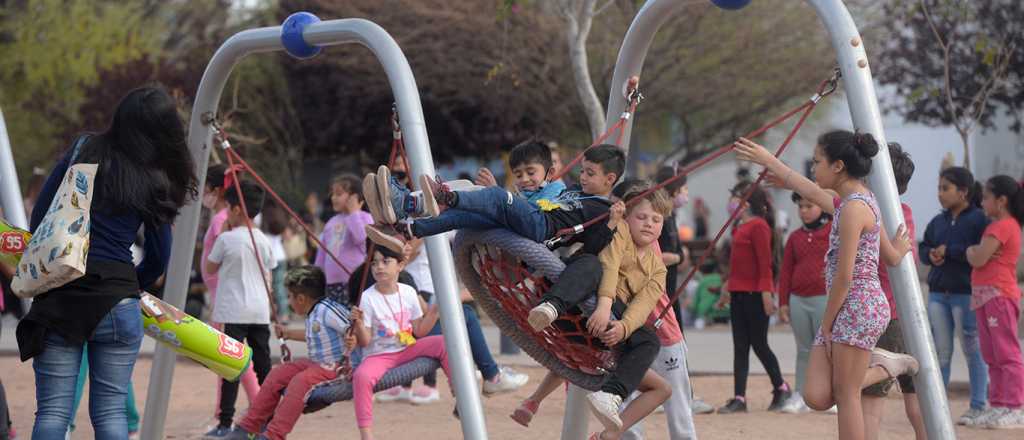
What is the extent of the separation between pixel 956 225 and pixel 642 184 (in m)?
3.34

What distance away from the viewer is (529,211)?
5.02 meters

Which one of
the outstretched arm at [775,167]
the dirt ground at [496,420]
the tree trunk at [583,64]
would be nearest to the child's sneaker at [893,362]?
the outstretched arm at [775,167]

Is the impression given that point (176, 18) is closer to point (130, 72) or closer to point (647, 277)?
point (130, 72)

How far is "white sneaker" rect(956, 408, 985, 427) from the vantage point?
8.11 metres

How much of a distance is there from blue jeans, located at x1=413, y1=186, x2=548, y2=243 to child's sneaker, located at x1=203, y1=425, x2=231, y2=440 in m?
3.38

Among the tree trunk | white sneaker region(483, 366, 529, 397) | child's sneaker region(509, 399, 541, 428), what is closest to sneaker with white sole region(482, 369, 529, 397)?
white sneaker region(483, 366, 529, 397)

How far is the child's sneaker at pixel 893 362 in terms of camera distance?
17.2 ft

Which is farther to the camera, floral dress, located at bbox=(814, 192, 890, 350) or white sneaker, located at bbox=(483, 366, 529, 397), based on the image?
white sneaker, located at bbox=(483, 366, 529, 397)

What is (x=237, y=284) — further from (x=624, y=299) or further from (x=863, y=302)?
(x=863, y=302)

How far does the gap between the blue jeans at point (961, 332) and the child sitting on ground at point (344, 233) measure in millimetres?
3759

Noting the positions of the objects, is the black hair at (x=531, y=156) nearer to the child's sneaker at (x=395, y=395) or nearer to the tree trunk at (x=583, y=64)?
the child's sneaker at (x=395, y=395)

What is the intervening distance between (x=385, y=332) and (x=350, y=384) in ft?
1.09

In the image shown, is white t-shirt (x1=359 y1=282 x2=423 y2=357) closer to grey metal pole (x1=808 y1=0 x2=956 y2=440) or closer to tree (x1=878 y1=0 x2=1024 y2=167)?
grey metal pole (x1=808 y1=0 x2=956 y2=440)

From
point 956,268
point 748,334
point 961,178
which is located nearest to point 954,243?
point 956,268
